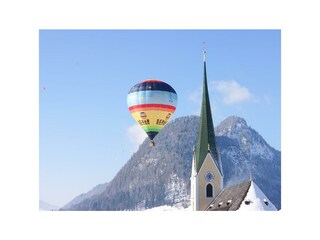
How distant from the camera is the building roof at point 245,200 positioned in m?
18.8

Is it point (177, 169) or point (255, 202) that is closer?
point (255, 202)

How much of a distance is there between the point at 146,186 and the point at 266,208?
154 ft

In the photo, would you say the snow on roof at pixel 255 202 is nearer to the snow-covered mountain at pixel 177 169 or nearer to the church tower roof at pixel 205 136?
the church tower roof at pixel 205 136

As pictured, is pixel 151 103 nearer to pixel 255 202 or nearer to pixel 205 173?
pixel 255 202

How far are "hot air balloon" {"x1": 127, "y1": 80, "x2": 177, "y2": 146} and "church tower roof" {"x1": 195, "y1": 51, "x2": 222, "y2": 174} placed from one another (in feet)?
23.1

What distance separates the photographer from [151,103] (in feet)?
61.5

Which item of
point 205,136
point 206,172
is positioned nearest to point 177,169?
point 205,136

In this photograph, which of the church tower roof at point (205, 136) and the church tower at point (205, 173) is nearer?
the church tower at point (205, 173)

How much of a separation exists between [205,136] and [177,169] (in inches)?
1647

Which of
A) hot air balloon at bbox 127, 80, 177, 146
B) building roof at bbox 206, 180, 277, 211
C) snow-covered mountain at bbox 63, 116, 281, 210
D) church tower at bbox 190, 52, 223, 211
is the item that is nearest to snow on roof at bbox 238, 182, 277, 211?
building roof at bbox 206, 180, 277, 211

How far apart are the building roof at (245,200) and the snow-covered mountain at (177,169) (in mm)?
35016

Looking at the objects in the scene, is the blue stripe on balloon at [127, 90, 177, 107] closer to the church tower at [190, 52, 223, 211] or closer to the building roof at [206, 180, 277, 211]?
the building roof at [206, 180, 277, 211]

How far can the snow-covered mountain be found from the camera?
61781mm

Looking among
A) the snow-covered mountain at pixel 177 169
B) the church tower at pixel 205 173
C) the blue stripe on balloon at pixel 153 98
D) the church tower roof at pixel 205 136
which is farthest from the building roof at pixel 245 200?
the snow-covered mountain at pixel 177 169
